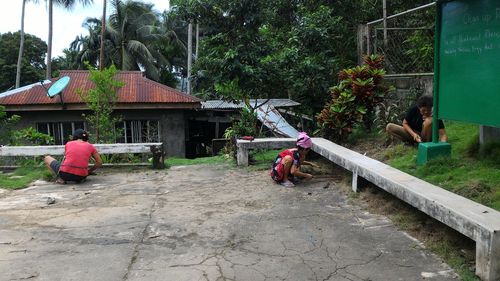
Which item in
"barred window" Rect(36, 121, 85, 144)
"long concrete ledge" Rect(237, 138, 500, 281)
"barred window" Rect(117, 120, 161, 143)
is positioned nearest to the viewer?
"long concrete ledge" Rect(237, 138, 500, 281)

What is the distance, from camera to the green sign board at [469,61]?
4.74 meters

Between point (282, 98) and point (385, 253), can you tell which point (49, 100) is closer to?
point (282, 98)

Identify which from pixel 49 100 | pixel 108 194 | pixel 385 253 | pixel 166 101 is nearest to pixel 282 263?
pixel 385 253

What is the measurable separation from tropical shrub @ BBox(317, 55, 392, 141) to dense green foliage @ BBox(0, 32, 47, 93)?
35.7 metres

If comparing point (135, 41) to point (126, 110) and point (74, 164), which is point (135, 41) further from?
point (74, 164)

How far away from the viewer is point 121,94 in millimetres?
15984

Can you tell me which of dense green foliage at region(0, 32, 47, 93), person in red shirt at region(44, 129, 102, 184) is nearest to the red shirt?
person in red shirt at region(44, 129, 102, 184)

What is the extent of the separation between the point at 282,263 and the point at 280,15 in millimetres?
11361

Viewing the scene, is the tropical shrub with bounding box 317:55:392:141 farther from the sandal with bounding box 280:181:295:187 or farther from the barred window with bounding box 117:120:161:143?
the barred window with bounding box 117:120:161:143

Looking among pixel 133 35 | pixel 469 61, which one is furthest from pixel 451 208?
pixel 133 35

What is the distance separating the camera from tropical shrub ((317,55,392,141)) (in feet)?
27.9

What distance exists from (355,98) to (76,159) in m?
5.11

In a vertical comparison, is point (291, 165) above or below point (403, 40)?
below

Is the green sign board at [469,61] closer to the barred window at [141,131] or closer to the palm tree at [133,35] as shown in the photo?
the barred window at [141,131]
